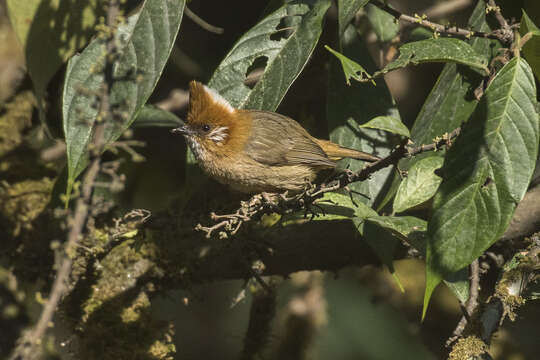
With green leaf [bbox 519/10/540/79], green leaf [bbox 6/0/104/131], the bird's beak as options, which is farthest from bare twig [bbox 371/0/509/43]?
green leaf [bbox 6/0/104/131]

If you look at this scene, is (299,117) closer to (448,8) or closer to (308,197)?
(448,8)

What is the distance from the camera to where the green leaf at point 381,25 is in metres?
3.19

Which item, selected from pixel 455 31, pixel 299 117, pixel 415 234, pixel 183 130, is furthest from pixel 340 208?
pixel 299 117

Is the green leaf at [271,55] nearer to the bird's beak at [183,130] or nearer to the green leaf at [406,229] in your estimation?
A: the bird's beak at [183,130]

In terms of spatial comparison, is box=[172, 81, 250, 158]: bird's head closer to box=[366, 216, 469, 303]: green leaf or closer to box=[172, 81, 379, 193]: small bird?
box=[172, 81, 379, 193]: small bird

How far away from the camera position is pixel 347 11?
7.64 feet

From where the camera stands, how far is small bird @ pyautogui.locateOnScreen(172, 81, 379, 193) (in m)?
3.29

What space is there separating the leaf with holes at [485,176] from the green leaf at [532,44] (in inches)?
7.8

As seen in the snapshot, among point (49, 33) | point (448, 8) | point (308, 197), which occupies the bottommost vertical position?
point (308, 197)

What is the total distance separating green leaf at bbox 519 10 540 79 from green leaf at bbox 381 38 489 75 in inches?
5.8

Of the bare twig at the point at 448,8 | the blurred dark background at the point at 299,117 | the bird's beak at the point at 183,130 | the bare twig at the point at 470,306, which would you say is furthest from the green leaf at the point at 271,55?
the bare twig at the point at 448,8

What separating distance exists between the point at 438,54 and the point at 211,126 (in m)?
1.52

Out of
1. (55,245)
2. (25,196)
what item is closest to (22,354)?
(55,245)

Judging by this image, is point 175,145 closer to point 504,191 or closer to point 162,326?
point 162,326
